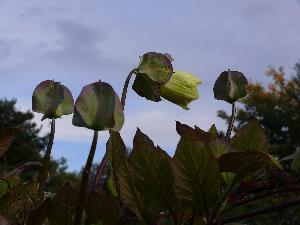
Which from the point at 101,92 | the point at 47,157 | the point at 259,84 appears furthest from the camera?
the point at 259,84

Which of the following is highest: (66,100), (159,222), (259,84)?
(259,84)

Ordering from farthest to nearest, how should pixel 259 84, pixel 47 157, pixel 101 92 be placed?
pixel 259 84, pixel 47 157, pixel 101 92

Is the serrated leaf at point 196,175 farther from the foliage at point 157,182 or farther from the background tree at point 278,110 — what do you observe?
the background tree at point 278,110

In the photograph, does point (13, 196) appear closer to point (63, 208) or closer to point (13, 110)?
point (63, 208)

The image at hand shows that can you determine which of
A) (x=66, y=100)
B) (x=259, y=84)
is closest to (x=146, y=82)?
(x=66, y=100)

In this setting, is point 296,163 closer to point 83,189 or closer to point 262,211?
point 262,211

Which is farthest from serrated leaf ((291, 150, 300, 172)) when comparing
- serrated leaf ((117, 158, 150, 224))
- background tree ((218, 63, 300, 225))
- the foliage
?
background tree ((218, 63, 300, 225))

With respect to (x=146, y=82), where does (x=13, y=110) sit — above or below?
above
